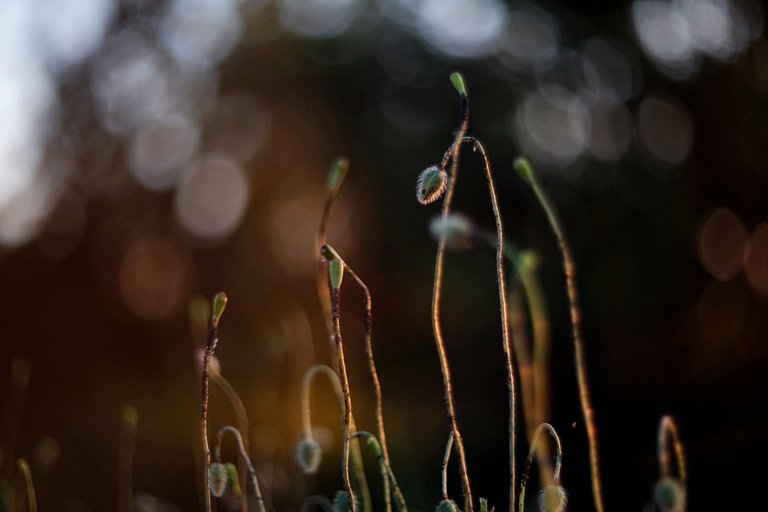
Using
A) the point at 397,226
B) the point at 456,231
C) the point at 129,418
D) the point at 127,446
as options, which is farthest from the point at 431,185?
the point at 397,226

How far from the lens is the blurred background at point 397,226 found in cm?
596

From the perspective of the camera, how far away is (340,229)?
10680 millimetres

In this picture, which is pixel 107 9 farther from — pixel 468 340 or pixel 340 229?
pixel 468 340

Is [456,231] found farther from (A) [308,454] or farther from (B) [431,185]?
(A) [308,454]

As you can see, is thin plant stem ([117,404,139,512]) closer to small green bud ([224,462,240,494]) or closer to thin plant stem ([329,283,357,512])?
small green bud ([224,462,240,494])

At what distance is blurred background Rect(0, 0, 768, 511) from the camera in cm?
596

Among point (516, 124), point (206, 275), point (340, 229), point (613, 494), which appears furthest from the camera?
point (206, 275)

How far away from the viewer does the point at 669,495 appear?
1160 mm

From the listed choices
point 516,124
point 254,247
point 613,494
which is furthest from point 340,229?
point 613,494

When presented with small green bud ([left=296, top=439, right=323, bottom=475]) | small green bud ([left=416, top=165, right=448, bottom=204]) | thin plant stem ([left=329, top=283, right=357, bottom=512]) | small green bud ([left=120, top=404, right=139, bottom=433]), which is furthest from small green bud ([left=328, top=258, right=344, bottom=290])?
small green bud ([left=120, top=404, right=139, bottom=433])

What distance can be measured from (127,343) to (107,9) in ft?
12.8

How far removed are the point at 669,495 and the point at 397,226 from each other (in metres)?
8.62

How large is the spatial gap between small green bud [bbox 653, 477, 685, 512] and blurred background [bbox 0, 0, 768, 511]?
62.7 inches

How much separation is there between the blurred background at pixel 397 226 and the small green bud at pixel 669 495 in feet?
5.23
